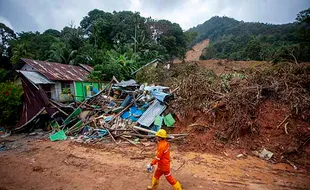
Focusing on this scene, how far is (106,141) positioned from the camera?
8031mm

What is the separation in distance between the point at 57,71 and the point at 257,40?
31.5 m

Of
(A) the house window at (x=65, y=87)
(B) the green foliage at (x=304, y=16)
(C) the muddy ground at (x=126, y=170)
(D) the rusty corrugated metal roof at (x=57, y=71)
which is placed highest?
(B) the green foliage at (x=304, y=16)

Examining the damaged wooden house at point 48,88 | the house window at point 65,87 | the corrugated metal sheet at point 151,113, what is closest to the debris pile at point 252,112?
the corrugated metal sheet at point 151,113

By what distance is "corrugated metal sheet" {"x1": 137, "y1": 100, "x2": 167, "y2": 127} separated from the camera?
821 cm

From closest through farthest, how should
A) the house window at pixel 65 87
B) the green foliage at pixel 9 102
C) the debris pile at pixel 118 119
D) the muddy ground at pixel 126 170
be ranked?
1. the muddy ground at pixel 126 170
2. the debris pile at pixel 118 119
3. the green foliage at pixel 9 102
4. the house window at pixel 65 87

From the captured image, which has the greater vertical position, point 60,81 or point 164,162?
point 60,81

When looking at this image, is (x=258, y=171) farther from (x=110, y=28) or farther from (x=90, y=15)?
(x=90, y=15)

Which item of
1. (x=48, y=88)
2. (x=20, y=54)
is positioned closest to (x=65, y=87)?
(x=48, y=88)

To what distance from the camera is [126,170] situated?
5.25 m

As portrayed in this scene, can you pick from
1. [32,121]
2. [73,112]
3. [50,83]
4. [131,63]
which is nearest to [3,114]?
[32,121]

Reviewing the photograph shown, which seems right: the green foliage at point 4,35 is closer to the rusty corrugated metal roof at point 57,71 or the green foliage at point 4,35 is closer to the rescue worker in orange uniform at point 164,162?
the rusty corrugated metal roof at point 57,71

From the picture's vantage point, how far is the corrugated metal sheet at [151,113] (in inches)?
323

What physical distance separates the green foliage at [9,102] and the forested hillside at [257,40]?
50.3 ft

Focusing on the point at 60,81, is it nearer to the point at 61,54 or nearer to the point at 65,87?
the point at 65,87
